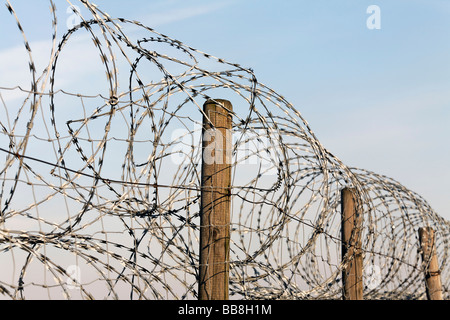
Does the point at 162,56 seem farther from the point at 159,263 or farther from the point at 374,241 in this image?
the point at 374,241

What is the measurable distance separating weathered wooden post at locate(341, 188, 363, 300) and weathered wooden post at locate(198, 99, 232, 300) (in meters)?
2.78

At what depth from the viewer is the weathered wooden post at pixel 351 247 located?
7.17m

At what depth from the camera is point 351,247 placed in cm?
717

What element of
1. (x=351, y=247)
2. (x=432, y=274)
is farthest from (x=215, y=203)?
(x=432, y=274)

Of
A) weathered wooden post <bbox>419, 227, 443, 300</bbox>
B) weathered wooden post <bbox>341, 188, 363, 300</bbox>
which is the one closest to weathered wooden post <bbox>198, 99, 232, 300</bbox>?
weathered wooden post <bbox>341, 188, 363, 300</bbox>

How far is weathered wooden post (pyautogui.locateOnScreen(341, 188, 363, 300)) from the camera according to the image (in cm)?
717

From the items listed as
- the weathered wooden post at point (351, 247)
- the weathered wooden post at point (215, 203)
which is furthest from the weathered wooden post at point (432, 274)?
the weathered wooden post at point (215, 203)

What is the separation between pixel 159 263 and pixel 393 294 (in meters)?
4.58

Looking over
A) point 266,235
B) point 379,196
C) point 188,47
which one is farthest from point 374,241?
point 188,47

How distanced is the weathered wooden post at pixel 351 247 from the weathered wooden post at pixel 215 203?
2.78 meters

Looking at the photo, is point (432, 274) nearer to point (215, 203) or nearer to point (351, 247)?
point (351, 247)

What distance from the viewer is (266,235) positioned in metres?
5.54

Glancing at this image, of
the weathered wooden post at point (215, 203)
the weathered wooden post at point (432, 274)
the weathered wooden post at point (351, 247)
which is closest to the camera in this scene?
the weathered wooden post at point (215, 203)

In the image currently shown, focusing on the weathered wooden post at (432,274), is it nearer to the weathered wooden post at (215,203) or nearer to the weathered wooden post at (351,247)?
the weathered wooden post at (351,247)
